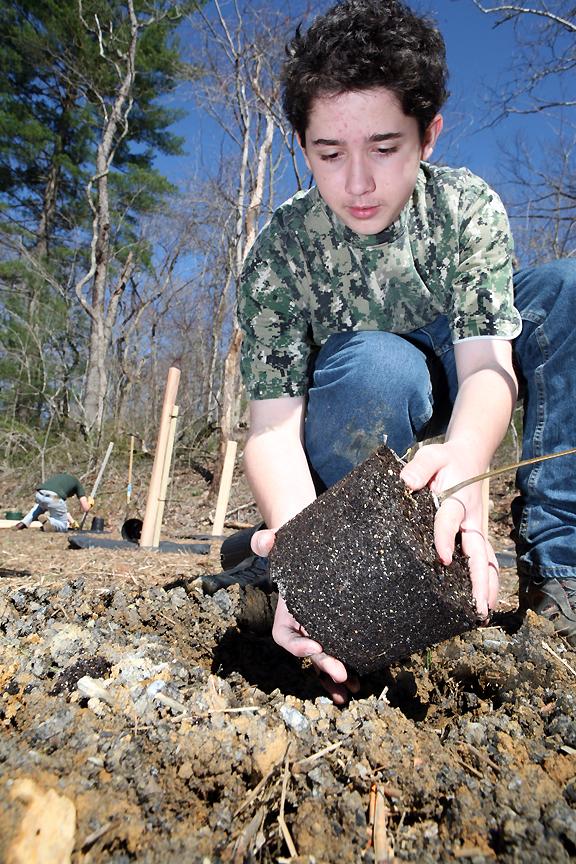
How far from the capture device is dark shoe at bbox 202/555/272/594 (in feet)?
5.59

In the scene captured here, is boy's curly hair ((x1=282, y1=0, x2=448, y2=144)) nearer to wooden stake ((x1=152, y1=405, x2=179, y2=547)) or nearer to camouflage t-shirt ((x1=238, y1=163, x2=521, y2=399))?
camouflage t-shirt ((x1=238, y1=163, x2=521, y2=399))

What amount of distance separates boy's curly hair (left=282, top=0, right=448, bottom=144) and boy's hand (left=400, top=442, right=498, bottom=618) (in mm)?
863

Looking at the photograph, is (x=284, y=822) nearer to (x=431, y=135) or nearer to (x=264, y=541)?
(x=264, y=541)

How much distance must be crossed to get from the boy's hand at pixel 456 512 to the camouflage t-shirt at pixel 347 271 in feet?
2.12

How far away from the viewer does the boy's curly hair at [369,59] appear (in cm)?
137

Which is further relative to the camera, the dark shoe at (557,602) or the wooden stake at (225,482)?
the wooden stake at (225,482)

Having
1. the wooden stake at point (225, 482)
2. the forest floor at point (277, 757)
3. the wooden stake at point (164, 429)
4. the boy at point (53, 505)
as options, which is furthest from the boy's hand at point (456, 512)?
the boy at point (53, 505)

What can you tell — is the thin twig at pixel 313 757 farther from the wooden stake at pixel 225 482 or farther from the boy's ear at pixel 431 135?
the wooden stake at pixel 225 482

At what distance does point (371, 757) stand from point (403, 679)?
441mm

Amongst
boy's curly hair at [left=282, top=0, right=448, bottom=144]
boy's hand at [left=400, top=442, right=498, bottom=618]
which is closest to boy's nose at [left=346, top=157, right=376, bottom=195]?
boy's curly hair at [left=282, top=0, right=448, bottom=144]

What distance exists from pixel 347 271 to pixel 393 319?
8.0 inches

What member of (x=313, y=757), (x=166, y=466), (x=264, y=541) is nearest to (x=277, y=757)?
(x=313, y=757)

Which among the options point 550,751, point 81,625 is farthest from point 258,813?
point 81,625

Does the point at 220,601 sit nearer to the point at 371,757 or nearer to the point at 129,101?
the point at 371,757
